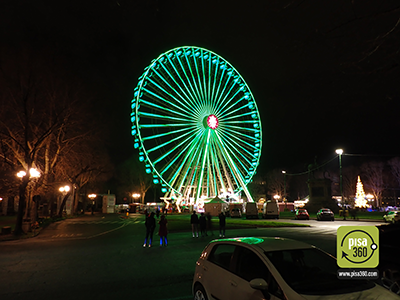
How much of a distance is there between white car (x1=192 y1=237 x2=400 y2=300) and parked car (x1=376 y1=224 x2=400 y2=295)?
2.25 m

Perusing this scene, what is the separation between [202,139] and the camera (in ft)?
118

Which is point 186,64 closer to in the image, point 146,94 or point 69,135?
point 146,94

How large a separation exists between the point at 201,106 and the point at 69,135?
46.0ft

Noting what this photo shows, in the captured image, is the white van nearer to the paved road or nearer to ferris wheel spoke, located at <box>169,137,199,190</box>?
ferris wheel spoke, located at <box>169,137,199,190</box>

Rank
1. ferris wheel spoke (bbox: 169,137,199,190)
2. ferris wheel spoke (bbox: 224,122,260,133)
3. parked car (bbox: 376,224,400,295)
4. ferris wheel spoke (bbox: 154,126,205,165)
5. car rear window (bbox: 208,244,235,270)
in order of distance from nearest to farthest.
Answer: car rear window (bbox: 208,244,235,270) → parked car (bbox: 376,224,400,295) → ferris wheel spoke (bbox: 154,126,205,165) → ferris wheel spoke (bbox: 169,137,199,190) → ferris wheel spoke (bbox: 224,122,260,133)

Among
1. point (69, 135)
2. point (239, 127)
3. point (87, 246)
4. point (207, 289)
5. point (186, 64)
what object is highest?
point (186, 64)

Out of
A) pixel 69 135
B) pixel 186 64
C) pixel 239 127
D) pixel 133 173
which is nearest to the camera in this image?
pixel 69 135

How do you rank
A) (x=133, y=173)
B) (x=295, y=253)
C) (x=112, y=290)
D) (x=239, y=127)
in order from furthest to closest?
(x=133, y=173), (x=239, y=127), (x=112, y=290), (x=295, y=253)

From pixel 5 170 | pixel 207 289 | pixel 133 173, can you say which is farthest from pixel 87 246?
pixel 133 173

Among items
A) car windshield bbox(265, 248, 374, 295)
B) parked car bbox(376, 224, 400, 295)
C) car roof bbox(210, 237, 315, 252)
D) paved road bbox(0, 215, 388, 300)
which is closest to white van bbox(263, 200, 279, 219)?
paved road bbox(0, 215, 388, 300)

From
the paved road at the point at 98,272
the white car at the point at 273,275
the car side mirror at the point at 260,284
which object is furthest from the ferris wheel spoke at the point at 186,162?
the car side mirror at the point at 260,284

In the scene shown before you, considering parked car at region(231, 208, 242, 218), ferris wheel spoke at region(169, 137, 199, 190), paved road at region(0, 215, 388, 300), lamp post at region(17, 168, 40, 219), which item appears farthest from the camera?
parked car at region(231, 208, 242, 218)

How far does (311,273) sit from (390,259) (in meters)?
3.06

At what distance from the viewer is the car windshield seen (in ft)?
13.0
